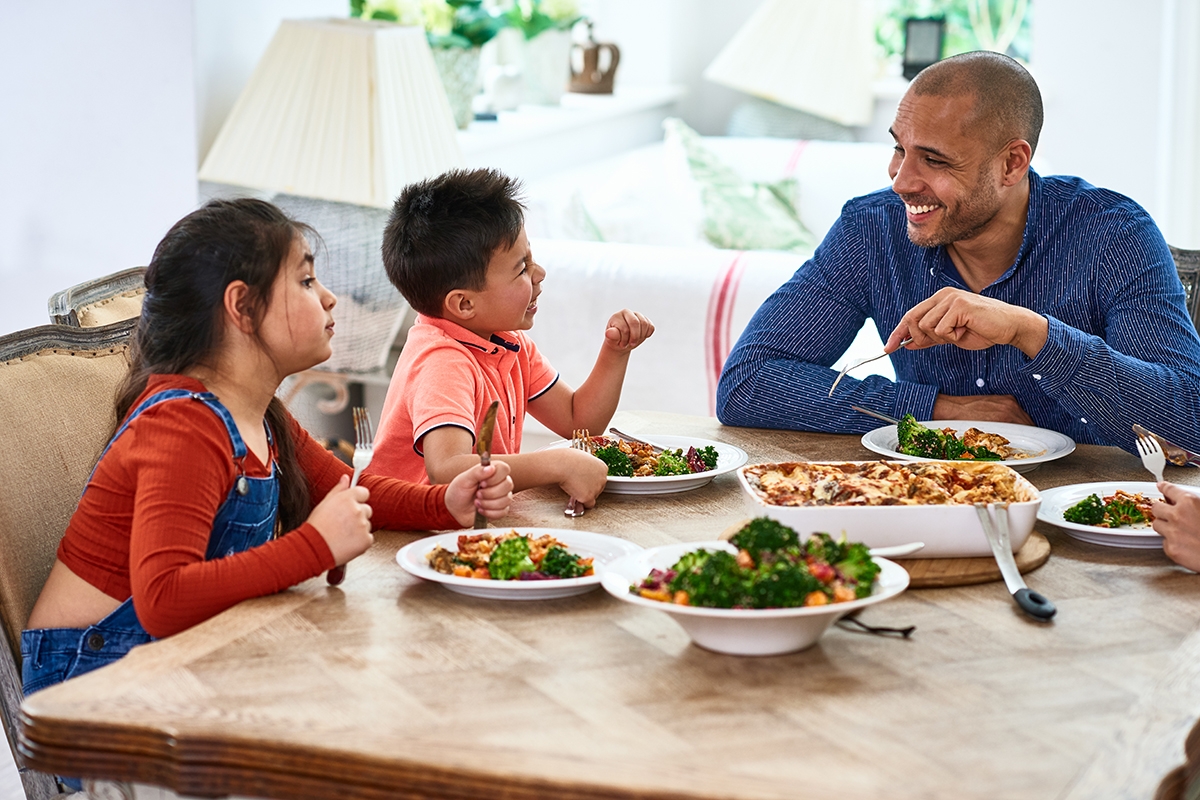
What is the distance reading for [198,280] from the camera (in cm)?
140

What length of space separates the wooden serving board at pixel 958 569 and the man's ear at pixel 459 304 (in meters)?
0.82

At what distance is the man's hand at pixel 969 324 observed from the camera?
1689 millimetres

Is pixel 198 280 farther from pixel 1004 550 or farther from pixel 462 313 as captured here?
pixel 1004 550

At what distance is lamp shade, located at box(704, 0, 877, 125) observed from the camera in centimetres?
548

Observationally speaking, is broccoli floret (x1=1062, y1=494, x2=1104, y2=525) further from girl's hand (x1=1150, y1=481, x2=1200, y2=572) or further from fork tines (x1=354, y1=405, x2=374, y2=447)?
fork tines (x1=354, y1=405, x2=374, y2=447)

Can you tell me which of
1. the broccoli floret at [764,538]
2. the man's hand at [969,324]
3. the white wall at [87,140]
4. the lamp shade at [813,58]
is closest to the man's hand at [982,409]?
the man's hand at [969,324]

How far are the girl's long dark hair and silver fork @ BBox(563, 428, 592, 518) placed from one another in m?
0.43

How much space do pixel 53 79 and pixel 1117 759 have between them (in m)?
2.73

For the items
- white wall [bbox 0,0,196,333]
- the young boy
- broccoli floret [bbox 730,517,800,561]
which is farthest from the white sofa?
broccoli floret [bbox 730,517,800,561]

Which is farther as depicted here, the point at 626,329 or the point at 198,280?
the point at 626,329

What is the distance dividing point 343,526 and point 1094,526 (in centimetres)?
82

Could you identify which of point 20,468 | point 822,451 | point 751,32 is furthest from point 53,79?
point 751,32

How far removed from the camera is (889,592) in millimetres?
1051

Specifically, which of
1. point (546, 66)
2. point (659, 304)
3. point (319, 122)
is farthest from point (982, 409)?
point (546, 66)
